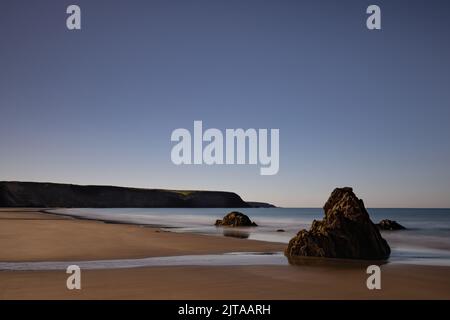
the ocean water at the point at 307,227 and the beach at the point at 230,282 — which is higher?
the beach at the point at 230,282

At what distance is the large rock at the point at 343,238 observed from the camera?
16.4 m

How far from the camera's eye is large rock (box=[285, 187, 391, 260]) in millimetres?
16375

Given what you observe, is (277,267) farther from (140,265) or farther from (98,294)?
(98,294)

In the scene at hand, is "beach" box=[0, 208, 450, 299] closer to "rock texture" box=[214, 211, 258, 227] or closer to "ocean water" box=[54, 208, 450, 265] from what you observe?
"ocean water" box=[54, 208, 450, 265]

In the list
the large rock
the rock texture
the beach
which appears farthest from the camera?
the rock texture

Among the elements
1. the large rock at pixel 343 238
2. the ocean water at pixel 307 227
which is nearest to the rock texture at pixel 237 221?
the ocean water at pixel 307 227

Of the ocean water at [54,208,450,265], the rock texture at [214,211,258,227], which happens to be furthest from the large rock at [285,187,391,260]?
the rock texture at [214,211,258,227]

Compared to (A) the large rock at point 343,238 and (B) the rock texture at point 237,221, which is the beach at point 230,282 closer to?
(A) the large rock at point 343,238

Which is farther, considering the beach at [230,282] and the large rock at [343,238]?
the large rock at [343,238]

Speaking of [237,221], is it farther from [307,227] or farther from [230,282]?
[230,282]

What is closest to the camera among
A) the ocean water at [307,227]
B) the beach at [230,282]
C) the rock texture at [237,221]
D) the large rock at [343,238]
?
the beach at [230,282]

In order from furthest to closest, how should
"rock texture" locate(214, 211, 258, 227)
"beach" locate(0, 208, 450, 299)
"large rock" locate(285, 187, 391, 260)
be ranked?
"rock texture" locate(214, 211, 258, 227)
"large rock" locate(285, 187, 391, 260)
"beach" locate(0, 208, 450, 299)

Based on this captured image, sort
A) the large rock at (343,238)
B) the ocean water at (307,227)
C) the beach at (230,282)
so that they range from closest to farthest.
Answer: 1. the beach at (230,282)
2. the large rock at (343,238)
3. the ocean water at (307,227)
